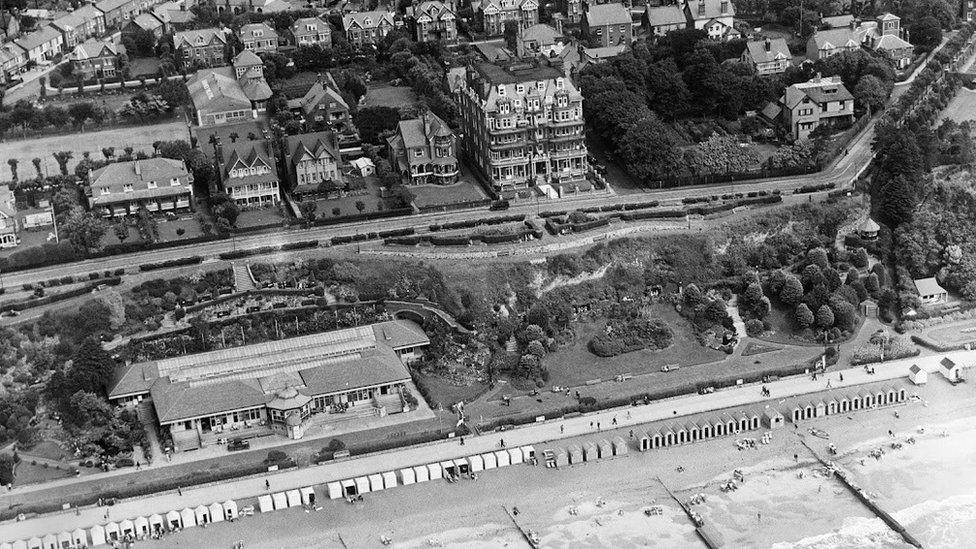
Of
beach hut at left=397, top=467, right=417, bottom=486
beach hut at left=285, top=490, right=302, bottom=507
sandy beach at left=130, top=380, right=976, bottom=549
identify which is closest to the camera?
sandy beach at left=130, top=380, right=976, bottom=549

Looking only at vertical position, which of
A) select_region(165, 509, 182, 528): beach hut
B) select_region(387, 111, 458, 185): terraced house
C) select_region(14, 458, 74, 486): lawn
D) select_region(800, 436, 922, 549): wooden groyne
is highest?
select_region(387, 111, 458, 185): terraced house

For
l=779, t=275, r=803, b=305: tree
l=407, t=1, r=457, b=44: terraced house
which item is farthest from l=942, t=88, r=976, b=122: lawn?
l=407, t=1, r=457, b=44: terraced house

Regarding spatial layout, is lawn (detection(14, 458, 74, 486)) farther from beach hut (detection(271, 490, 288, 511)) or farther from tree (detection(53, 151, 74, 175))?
tree (detection(53, 151, 74, 175))

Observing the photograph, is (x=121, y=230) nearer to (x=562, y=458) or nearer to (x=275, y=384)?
(x=275, y=384)

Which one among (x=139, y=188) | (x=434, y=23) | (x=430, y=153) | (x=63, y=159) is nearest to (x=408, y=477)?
(x=430, y=153)

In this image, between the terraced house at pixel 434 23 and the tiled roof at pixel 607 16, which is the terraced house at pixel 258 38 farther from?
the tiled roof at pixel 607 16

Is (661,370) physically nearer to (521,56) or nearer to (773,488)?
(773,488)
